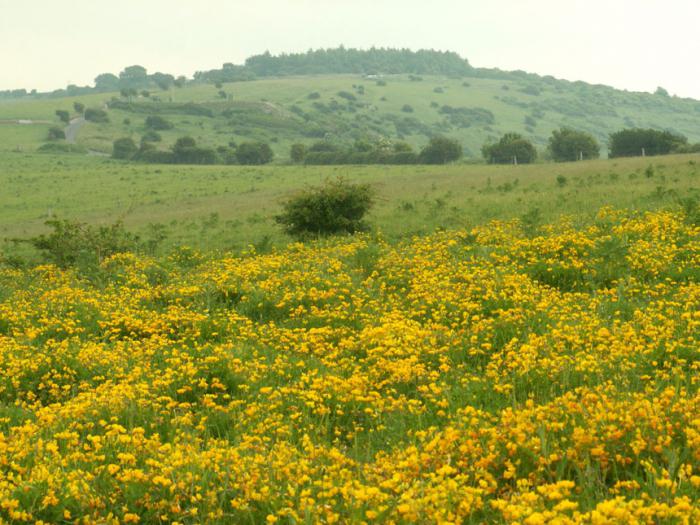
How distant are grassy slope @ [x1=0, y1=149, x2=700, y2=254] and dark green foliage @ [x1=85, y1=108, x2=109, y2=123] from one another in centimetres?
5598

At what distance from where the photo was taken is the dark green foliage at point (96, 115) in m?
122

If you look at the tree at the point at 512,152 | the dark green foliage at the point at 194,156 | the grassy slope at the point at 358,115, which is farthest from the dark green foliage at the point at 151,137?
the tree at the point at 512,152

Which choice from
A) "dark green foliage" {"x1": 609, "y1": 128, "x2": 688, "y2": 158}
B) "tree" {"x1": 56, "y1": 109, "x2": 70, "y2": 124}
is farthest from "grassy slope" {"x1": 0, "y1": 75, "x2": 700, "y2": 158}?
"dark green foliage" {"x1": 609, "y1": 128, "x2": 688, "y2": 158}

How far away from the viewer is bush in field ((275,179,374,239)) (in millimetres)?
A: 19812

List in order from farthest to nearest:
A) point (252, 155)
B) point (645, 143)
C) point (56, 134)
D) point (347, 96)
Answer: point (347, 96) < point (56, 134) < point (252, 155) < point (645, 143)

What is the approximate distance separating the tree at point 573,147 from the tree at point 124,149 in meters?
52.8

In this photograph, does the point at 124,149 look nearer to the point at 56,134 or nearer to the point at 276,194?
the point at 56,134

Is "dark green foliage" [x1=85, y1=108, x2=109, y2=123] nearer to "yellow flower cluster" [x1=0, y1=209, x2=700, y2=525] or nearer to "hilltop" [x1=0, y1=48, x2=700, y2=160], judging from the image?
"hilltop" [x1=0, y1=48, x2=700, y2=160]

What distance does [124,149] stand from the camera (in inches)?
3536

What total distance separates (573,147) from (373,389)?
216ft

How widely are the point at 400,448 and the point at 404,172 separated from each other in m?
46.6

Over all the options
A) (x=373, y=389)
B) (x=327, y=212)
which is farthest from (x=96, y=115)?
(x=373, y=389)

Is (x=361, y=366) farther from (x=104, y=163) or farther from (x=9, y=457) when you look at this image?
(x=104, y=163)

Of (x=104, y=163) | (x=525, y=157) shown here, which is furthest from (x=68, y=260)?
(x=104, y=163)
